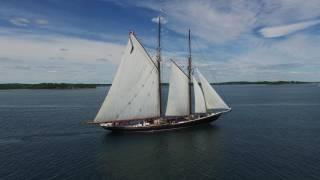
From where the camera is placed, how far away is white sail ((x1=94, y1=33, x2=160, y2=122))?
63.2 m

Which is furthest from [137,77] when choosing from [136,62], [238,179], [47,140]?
[238,179]

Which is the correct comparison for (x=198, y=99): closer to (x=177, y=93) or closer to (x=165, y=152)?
(x=177, y=93)

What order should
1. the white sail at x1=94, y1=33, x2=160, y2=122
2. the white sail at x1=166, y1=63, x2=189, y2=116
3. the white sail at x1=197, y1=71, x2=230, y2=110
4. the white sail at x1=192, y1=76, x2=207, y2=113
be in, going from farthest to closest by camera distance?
the white sail at x1=197, y1=71, x2=230, y2=110 → the white sail at x1=192, y1=76, x2=207, y2=113 → the white sail at x1=166, y1=63, x2=189, y2=116 → the white sail at x1=94, y1=33, x2=160, y2=122

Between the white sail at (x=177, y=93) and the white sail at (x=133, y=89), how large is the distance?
3.74 m

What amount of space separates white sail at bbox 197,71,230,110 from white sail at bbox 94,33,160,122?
1182 cm

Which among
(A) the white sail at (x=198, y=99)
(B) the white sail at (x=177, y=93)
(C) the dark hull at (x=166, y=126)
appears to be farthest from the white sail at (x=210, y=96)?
(B) the white sail at (x=177, y=93)

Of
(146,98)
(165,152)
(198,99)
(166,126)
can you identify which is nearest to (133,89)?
(146,98)

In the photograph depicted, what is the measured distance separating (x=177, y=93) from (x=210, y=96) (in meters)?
8.21

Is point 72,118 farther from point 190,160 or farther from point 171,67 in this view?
point 190,160

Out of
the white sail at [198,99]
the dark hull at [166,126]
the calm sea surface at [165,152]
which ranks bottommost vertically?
the calm sea surface at [165,152]

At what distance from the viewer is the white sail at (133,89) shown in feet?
207

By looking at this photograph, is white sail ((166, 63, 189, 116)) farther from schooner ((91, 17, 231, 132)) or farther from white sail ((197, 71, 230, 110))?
white sail ((197, 71, 230, 110))

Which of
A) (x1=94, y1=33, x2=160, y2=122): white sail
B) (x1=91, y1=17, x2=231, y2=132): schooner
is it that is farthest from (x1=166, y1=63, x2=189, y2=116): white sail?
(x1=94, y1=33, x2=160, y2=122): white sail

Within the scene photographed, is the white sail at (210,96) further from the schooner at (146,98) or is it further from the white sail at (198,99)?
the white sail at (198,99)
